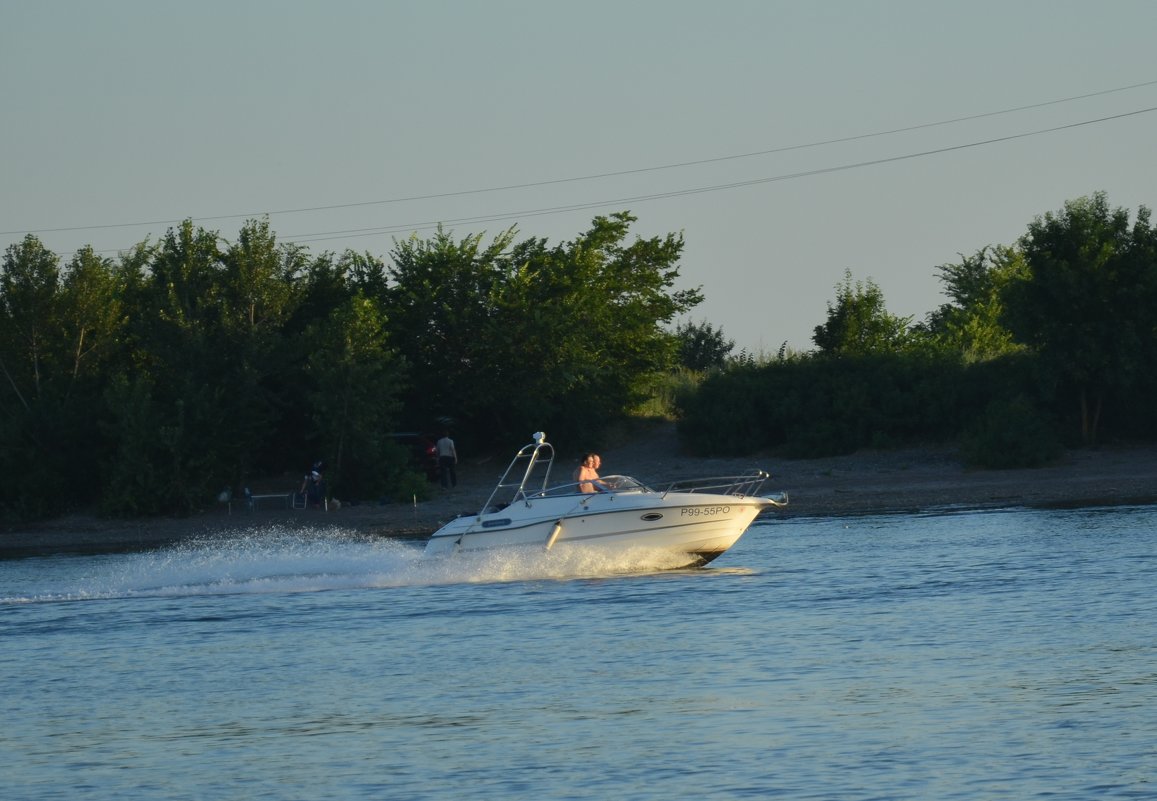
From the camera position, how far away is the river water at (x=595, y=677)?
1218 cm

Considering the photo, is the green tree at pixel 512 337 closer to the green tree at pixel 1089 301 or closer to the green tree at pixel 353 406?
the green tree at pixel 353 406

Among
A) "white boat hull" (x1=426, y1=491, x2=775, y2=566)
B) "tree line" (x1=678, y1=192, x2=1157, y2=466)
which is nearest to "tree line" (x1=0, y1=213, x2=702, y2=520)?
"tree line" (x1=678, y1=192, x2=1157, y2=466)

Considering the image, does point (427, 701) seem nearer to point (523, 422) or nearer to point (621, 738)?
point (621, 738)

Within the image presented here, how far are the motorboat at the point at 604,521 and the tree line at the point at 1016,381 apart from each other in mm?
16479

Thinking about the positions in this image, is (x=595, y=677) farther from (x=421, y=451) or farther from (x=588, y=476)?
(x=421, y=451)

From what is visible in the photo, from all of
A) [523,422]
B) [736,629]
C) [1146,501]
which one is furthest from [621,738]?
[523,422]

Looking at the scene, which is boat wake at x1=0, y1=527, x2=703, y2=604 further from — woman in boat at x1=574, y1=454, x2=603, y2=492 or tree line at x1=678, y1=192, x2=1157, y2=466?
tree line at x1=678, y1=192, x2=1157, y2=466

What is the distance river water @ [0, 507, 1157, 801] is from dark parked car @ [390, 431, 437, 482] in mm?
15315

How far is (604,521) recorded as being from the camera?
78.5 feet

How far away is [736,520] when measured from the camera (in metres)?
24.4

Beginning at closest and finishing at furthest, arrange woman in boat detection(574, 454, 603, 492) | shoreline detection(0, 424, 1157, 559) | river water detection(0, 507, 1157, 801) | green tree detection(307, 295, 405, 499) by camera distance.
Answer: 1. river water detection(0, 507, 1157, 801)
2. woman in boat detection(574, 454, 603, 492)
3. shoreline detection(0, 424, 1157, 559)
4. green tree detection(307, 295, 405, 499)

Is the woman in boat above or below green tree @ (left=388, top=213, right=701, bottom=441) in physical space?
below

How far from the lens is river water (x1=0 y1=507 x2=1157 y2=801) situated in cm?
1218

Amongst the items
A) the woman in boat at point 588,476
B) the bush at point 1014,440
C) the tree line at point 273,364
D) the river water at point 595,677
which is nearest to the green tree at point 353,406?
the tree line at point 273,364
